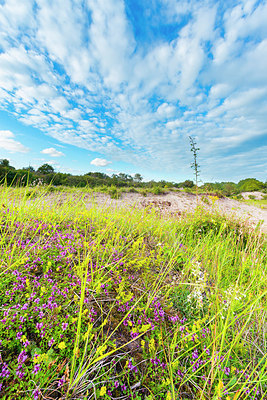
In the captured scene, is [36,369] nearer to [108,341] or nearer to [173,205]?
[108,341]

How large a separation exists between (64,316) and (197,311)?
133 centimetres

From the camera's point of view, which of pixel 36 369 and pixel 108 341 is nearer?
pixel 36 369

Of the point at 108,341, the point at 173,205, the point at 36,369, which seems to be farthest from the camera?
the point at 173,205

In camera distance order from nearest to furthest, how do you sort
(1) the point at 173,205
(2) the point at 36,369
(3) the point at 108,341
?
(2) the point at 36,369
(3) the point at 108,341
(1) the point at 173,205

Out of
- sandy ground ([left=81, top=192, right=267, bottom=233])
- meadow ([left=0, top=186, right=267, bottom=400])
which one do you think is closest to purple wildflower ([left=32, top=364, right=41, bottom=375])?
meadow ([left=0, top=186, right=267, bottom=400])

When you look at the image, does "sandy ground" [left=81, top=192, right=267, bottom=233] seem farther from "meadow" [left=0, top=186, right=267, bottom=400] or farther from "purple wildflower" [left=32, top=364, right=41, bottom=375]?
"purple wildflower" [left=32, top=364, right=41, bottom=375]

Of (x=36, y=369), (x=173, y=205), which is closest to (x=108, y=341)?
(x=36, y=369)

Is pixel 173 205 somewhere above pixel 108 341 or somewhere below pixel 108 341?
above

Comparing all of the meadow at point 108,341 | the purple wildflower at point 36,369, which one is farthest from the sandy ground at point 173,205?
the purple wildflower at point 36,369

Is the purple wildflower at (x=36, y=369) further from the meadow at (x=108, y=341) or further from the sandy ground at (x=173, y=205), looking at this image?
the sandy ground at (x=173, y=205)

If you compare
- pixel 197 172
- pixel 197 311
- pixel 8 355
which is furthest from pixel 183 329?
pixel 197 172

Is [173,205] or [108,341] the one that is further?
[173,205]

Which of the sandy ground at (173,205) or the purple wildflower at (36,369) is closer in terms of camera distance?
the purple wildflower at (36,369)

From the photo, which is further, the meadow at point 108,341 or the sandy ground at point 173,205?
the sandy ground at point 173,205
